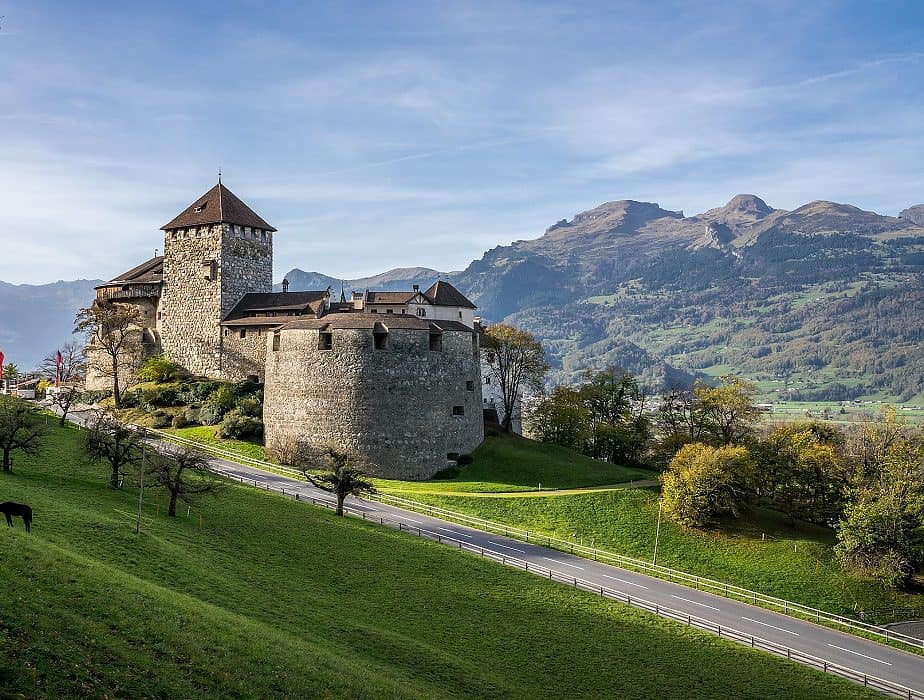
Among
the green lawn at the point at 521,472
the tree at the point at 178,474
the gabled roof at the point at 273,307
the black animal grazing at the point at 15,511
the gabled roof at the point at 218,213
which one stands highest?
the gabled roof at the point at 218,213

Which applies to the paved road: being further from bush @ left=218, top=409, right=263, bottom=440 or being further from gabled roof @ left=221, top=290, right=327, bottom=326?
gabled roof @ left=221, top=290, right=327, bottom=326

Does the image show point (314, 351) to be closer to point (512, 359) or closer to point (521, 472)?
point (521, 472)

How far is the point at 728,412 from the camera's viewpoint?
7119 centimetres

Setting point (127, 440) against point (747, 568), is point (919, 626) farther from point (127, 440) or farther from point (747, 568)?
point (127, 440)

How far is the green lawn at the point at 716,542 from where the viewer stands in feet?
157

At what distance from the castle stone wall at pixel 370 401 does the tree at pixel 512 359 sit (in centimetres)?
1767

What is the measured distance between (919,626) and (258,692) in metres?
39.2

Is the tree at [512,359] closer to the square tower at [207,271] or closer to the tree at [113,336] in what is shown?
the square tower at [207,271]

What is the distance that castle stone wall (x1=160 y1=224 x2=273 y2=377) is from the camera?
255 ft

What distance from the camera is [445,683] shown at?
25781 millimetres

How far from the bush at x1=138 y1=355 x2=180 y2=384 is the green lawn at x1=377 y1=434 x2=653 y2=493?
89.7ft

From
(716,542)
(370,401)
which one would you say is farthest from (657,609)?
(370,401)

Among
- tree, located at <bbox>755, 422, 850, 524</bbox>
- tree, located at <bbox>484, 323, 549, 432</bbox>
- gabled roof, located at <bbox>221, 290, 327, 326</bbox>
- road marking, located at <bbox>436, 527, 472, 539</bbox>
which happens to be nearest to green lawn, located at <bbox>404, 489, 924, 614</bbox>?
tree, located at <bbox>755, 422, 850, 524</bbox>

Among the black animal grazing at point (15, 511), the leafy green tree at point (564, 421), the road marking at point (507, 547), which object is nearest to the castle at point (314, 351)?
the leafy green tree at point (564, 421)
